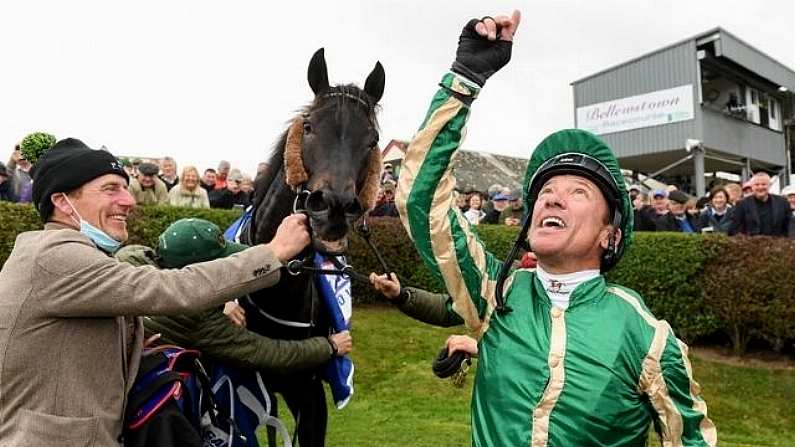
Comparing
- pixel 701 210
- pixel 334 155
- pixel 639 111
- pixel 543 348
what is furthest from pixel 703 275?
pixel 639 111

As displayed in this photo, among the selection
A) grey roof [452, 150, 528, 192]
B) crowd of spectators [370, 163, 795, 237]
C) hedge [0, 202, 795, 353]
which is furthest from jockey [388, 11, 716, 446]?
grey roof [452, 150, 528, 192]

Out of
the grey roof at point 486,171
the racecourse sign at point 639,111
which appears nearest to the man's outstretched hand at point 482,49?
the racecourse sign at point 639,111

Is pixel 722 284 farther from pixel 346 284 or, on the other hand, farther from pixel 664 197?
pixel 346 284

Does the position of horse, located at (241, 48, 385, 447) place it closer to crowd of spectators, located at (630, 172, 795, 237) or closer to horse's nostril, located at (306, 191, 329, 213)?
horse's nostril, located at (306, 191, 329, 213)

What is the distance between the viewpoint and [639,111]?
2173cm

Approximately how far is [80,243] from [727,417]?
6.10 metres

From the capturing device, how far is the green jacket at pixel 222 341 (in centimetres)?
265

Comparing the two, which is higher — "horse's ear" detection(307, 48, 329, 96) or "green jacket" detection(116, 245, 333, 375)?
"horse's ear" detection(307, 48, 329, 96)

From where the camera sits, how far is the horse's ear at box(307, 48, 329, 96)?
3.40 m

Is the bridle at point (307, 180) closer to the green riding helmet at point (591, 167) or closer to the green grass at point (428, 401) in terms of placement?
the green riding helmet at point (591, 167)

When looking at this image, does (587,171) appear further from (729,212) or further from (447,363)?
(729,212)

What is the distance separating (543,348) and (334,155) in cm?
154

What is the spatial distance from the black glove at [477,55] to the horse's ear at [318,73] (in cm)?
174

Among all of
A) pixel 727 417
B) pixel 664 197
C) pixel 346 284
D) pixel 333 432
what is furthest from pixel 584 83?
pixel 346 284
